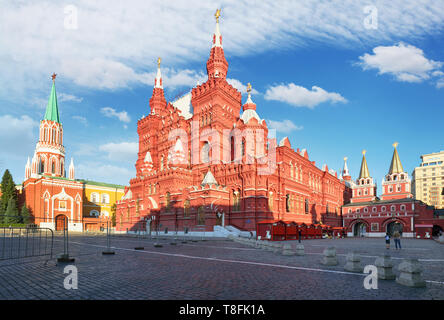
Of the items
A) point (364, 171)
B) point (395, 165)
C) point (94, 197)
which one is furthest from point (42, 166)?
point (395, 165)

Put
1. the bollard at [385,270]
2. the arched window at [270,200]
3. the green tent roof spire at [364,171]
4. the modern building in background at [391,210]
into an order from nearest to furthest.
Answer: the bollard at [385,270] → the arched window at [270,200] → the modern building in background at [391,210] → the green tent roof spire at [364,171]

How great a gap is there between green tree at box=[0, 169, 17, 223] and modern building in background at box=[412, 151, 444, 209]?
150 m

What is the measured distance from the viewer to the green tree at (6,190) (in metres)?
64.0

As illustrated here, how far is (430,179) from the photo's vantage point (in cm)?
13362

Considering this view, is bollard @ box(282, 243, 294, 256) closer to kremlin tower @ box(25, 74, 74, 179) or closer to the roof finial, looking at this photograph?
the roof finial

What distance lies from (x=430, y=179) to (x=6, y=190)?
153884mm

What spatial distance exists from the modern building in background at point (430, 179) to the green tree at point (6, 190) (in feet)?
491

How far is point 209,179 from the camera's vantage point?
39812mm

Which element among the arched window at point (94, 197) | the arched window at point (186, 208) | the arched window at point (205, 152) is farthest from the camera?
the arched window at point (94, 197)

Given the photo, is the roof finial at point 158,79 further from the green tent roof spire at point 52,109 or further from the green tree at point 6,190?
the green tree at point 6,190

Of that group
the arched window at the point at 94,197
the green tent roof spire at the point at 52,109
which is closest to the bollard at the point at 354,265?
the green tent roof spire at the point at 52,109
